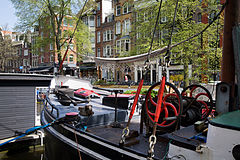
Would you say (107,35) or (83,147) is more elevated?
(107,35)

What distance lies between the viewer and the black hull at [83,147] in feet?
9.62

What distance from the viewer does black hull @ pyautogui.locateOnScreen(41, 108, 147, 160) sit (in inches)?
115

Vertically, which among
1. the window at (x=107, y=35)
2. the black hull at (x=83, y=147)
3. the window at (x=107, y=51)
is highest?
the window at (x=107, y=35)

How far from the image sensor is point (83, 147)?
3.78 metres

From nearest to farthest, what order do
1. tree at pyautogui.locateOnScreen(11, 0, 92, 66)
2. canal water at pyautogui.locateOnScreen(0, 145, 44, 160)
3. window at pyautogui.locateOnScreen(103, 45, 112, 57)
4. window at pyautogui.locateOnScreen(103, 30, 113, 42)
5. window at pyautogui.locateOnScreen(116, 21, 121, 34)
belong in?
canal water at pyautogui.locateOnScreen(0, 145, 44, 160) < tree at pyautogui.locateOnScreen(11, 0, 92, 66) < window at pyautogui.locateOnScreen(116, 21, 121, 34) < window at pyautogui.locateOnScreen(103, 45, 112, 57) < window at pyautogui.locateOnScreen(103, 30, 113, 42)

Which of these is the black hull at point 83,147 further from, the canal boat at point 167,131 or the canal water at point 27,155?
the canal water at point 27,155

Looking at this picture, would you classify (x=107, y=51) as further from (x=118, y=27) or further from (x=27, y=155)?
(x=27, y=155)

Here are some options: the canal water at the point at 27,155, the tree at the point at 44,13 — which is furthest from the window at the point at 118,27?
the canal water at the point at 27,155

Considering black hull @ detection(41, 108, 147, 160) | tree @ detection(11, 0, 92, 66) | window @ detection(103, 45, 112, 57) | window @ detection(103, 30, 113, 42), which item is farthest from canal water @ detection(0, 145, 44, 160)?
window @ detection(103, 30, 113, 42)

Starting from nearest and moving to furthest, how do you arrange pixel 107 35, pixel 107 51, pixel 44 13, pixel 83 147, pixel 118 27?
pixel 83 147 < pixel 44 13 < pixel 118 27 < pixel 107 51 < pixel 107 35

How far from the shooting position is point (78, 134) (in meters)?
3.95

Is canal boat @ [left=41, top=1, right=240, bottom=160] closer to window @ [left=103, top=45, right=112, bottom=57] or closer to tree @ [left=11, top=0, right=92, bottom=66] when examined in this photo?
tree @ [left=11, top=0, right=92, bottom=66]

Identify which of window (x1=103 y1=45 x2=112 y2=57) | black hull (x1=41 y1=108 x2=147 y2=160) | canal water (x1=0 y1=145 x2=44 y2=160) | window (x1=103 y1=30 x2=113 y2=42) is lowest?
canal water (x1=0 y1=145 x2=44 y2=160)

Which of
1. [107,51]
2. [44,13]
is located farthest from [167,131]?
[107,51]
